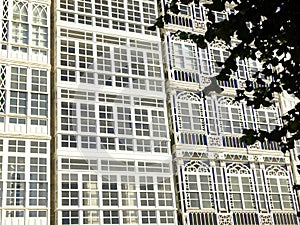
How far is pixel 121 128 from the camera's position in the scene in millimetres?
24922

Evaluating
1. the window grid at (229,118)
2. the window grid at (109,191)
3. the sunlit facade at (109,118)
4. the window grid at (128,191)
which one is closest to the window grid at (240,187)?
the window grid at (229,118)

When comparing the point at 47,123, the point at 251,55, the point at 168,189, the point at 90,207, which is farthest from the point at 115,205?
the point at 251,55

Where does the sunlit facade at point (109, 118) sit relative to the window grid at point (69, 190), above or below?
above

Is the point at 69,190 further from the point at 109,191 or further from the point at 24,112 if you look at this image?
the point at 24,112

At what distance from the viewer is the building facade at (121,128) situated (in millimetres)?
22609

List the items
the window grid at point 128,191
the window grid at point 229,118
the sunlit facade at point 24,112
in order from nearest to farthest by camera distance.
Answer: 1. the sunlit facade at point 24,112
2. the window grid at point 128,191
3. the window grid at point 229,118

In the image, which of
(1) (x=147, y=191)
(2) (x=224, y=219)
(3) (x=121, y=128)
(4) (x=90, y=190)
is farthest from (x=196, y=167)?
(4) (x=90, y=190)

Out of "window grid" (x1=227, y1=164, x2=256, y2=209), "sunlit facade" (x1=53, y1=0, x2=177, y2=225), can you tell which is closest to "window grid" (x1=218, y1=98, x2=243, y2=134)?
"window grid" (x1=227, y1=164, x2=256, y2=209)

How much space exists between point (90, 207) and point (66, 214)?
1.22 m

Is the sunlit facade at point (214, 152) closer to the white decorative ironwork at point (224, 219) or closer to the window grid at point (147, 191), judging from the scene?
the white decorative ironwork at point (224, 219)

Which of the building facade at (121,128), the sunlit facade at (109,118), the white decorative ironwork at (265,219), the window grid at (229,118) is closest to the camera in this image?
the building facade at (121,128)

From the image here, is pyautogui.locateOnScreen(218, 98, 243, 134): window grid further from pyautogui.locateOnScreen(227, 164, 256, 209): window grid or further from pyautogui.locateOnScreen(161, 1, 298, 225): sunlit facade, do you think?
pyautogui.locateOnScreen(227, 164, 256, 209): window grid

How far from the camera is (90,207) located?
22.5 meters

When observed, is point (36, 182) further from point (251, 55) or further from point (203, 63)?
point (251, 55)
